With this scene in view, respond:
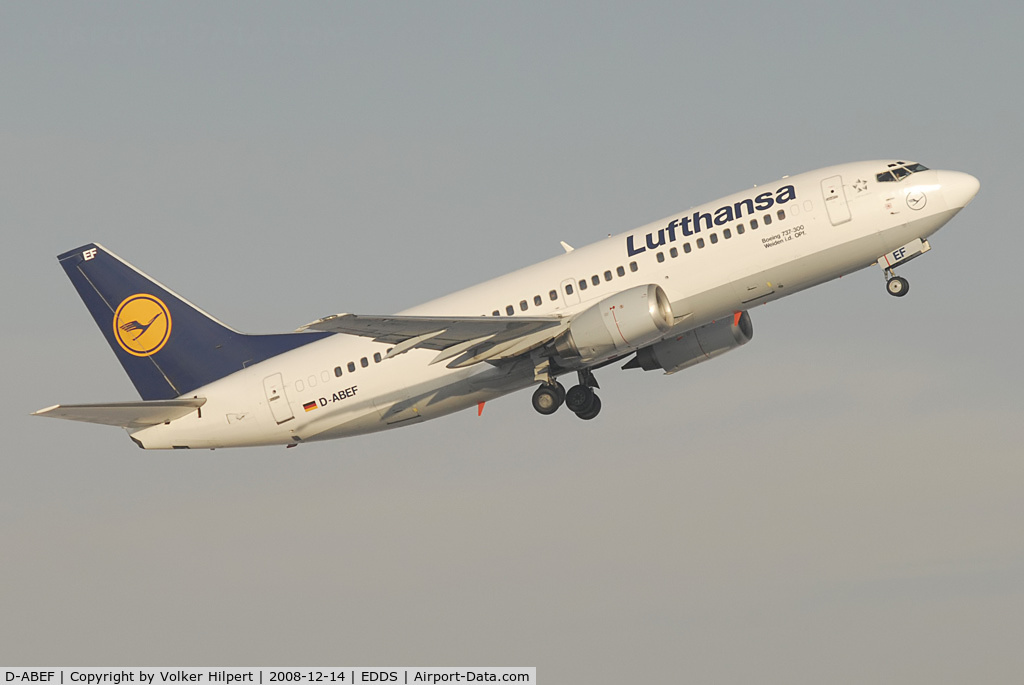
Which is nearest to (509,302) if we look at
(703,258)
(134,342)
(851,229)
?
(703,258)

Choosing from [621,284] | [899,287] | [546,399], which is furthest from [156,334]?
[899,287]

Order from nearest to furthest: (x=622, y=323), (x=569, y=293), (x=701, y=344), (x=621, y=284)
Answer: (x=622, y=323) < (x=621, y=284) < (x=569, y=293) < (x=701, y=344)

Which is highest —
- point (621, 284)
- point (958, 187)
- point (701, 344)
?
point (958, 187)

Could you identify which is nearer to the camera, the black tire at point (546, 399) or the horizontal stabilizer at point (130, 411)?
the horizontal stabilizer at point (130, 411)

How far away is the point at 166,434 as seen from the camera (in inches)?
1802

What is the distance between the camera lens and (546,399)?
143 feet

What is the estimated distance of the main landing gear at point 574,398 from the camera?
43594 mm

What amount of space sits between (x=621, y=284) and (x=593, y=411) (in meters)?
6.54

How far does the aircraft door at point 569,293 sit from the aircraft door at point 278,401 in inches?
398

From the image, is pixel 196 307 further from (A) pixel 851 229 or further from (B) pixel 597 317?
(A) pixel 851 229

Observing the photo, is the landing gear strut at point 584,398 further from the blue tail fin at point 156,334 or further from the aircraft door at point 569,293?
the blue tail fin at point 156,334

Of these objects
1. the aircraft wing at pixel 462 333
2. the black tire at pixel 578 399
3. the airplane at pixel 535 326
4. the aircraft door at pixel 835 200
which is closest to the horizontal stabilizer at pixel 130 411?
the airplane at pixel 535 326

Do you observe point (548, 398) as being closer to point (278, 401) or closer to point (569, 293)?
point (569, 293)

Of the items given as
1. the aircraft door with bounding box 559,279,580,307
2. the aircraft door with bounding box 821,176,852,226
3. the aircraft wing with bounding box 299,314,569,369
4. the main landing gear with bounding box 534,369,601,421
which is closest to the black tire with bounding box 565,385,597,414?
the main landing gear with bounding box 534,369,601,421
